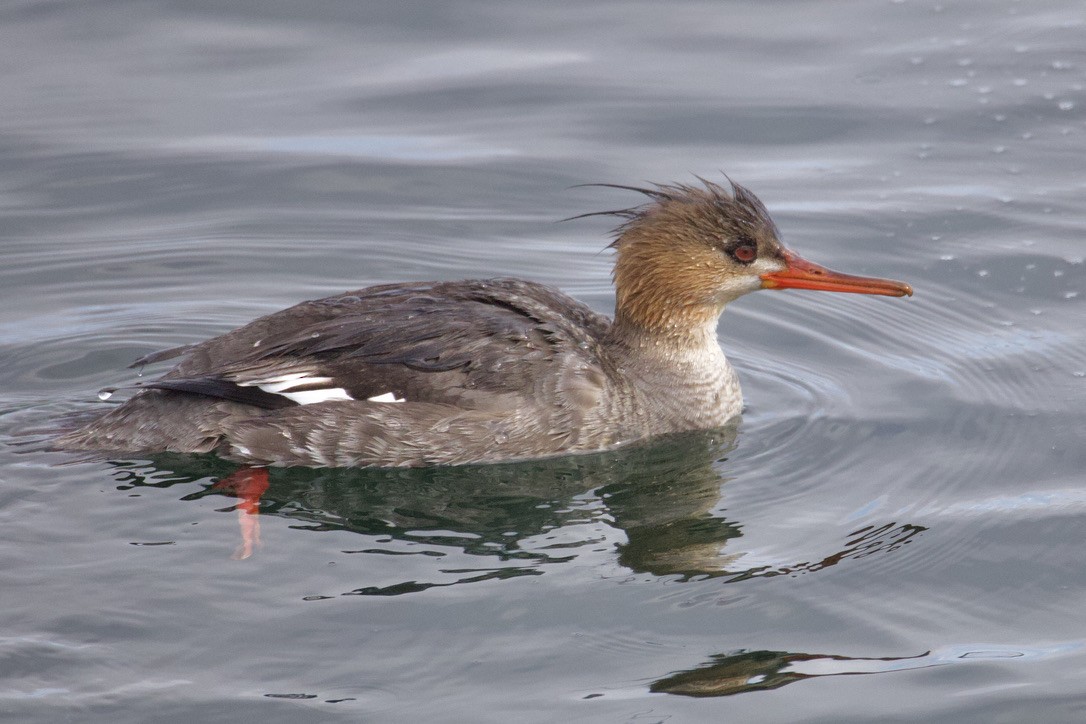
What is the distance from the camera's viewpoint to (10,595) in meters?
6.36

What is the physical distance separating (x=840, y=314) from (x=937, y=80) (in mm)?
3449

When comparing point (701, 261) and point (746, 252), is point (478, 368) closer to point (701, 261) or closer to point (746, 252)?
point (701, 261)

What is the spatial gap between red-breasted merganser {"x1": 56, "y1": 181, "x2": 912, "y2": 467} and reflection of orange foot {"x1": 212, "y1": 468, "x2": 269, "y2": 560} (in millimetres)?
121

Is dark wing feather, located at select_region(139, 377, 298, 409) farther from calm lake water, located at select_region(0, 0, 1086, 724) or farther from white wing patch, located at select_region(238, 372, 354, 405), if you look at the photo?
calm lake water, located at select_region(0, 0, 1086, 724)

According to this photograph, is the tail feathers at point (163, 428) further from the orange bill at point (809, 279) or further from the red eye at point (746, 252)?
the orange bill at point (809, 279)

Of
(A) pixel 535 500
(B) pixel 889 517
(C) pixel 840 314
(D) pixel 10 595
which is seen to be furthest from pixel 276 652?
(C) pixel 840 314

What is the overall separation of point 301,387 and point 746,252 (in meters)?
2.51

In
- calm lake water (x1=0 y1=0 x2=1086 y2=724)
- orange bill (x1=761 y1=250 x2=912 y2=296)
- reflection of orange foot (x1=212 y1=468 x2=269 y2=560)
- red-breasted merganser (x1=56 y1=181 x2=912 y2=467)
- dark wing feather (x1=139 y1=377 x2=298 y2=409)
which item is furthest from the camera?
orange bill (x1=761 y1=250 x2=912 y2=296)

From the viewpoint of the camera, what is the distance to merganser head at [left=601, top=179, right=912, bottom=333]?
26.7 feet

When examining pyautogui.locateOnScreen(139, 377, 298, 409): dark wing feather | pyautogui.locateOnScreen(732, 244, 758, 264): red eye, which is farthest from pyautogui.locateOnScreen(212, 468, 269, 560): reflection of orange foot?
pyautogui.locateOnScreen(732, 244, 758, 264): red eye

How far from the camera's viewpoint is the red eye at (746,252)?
320 inches

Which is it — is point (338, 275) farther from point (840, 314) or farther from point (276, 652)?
point (276, 652)

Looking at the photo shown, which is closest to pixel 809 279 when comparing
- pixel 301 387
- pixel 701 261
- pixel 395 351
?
pixel 701 261

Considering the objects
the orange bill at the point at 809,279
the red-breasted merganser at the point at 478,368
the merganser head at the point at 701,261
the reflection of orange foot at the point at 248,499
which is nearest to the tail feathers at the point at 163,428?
the red-breasted merganser at the point at 478,368
